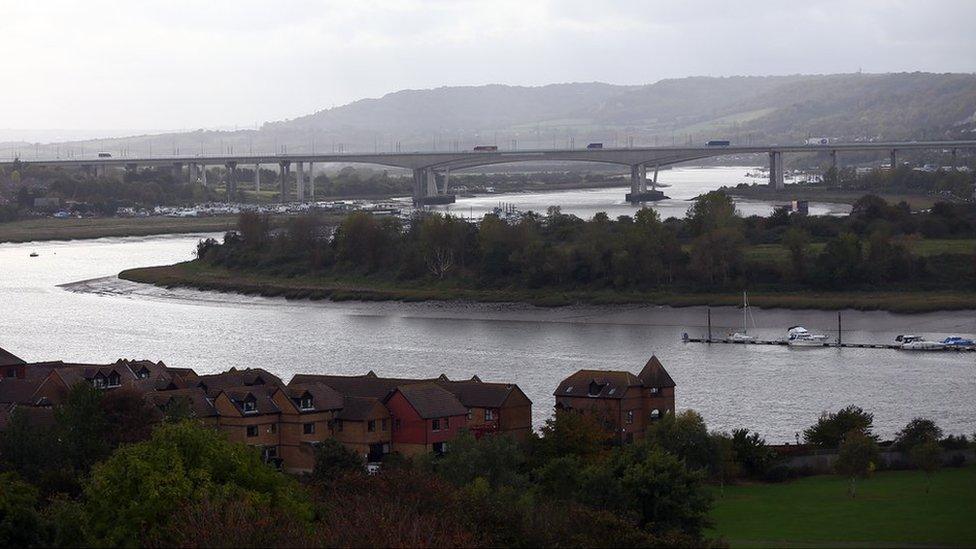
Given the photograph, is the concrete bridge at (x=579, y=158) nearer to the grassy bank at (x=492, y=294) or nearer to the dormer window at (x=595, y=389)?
the grassy bank at (x=492, y=294)

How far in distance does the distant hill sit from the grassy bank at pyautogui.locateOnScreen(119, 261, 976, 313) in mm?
43759

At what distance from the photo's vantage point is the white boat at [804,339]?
19188mm

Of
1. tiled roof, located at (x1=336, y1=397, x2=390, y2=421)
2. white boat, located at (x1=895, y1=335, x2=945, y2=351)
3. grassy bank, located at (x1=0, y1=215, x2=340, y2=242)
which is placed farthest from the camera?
grassy bank, located at (x1=0, y1=215, x2=340, y2=242)

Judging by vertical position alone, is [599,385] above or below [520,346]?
above

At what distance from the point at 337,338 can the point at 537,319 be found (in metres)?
3.10

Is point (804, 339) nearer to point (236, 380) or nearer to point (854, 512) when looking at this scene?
point (236, 380)

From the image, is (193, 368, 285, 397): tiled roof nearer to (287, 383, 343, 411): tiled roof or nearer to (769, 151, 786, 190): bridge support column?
(287, 383, 343, 411): tiled roof

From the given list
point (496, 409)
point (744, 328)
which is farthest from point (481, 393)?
point (744, 328)

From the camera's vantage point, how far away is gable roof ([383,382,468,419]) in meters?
12.8

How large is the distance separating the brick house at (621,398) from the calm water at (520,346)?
0.57 m

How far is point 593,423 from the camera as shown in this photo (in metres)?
12.4

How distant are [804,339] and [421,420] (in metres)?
7.75

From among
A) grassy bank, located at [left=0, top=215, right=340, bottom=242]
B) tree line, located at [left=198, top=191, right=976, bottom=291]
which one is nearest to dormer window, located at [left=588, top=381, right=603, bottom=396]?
tree line, located at [left=198, top=191, right=976, bottom=291]

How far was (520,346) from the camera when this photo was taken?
19.2 metres
